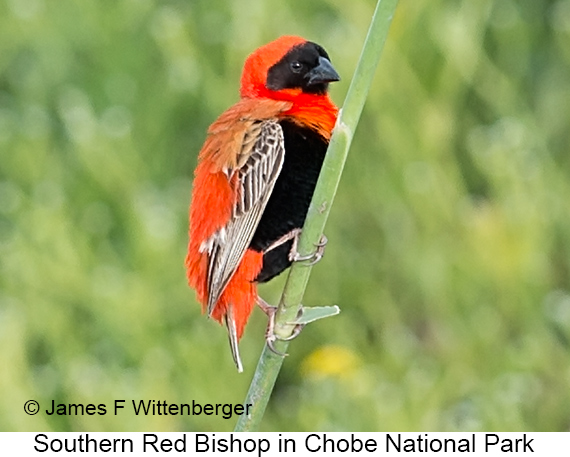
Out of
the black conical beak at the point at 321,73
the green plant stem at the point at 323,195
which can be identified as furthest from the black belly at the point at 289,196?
the green plant stem at the point at 323,195

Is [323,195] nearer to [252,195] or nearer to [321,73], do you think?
[252,195]

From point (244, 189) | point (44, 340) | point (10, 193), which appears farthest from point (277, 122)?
point (10, 193)

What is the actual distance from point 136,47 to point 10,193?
2.67 ft

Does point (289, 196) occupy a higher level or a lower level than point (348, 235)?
higher

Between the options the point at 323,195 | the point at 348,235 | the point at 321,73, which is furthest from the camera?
the point at 348,235

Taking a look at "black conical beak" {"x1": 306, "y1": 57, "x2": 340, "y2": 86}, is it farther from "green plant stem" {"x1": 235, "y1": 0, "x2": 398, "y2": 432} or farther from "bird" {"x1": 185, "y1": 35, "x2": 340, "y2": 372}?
"green plant stem" {"x1": 235, "y1": 0, "x2": 398, "y2": 432}

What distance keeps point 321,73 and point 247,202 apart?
375mm

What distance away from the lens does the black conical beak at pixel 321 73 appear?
6.25ft

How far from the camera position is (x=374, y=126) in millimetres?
3490

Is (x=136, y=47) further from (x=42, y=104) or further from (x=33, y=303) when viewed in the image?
(x=33, y=303)

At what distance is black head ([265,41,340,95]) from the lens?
1931 millimetres

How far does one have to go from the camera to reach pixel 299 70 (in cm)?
194

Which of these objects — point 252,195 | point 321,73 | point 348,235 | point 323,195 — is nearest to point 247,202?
point 252,195
